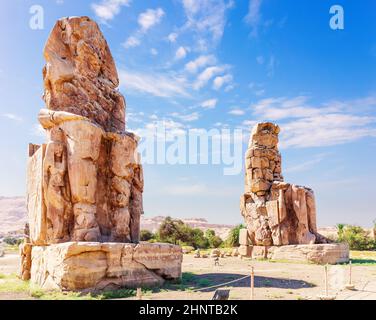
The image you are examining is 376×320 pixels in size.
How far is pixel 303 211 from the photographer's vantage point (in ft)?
54.6

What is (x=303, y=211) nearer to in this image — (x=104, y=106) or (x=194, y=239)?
(x=104, y=106)

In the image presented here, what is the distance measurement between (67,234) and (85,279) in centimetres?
183

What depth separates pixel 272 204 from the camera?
17.6m

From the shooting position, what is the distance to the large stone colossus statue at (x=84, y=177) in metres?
8.23

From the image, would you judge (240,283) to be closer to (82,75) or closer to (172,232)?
(82,75)

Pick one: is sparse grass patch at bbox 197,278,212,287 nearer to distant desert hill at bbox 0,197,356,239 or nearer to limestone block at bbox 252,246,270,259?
limestone block at bbox 252,246,270,259

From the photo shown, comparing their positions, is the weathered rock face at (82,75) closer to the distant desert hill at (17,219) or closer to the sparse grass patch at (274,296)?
the sparse grass patch at (274,296)

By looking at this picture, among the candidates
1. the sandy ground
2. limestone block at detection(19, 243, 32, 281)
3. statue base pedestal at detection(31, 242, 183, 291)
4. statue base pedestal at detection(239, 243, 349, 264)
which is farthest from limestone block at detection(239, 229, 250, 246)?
limestone block at detection(19, 243, 32, 281)

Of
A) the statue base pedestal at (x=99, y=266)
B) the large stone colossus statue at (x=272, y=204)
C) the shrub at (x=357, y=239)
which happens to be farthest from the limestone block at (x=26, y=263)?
the shrub at (x=357, y=239)

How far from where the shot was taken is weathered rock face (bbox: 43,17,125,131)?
406 inches

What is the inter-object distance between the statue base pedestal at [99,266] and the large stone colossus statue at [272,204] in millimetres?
9082
